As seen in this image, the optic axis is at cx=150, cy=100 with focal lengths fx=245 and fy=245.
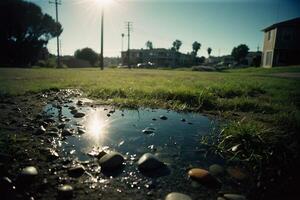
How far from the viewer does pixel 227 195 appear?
8.75ft

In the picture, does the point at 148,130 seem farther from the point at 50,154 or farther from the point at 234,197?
the point at 234,197

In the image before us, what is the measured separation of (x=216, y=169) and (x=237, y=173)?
267 millimetres

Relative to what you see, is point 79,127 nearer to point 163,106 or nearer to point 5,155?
point 5,155

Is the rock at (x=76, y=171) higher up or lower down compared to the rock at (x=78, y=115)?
lower down

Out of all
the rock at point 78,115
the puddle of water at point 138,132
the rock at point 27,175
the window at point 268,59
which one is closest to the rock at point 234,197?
the puddle of water at point 138,132

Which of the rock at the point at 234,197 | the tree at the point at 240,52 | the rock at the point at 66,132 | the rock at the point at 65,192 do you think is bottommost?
the rock at the point at 234,197

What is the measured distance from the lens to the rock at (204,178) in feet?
9.60

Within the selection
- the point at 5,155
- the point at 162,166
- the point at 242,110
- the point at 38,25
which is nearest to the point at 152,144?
the point at 162,166

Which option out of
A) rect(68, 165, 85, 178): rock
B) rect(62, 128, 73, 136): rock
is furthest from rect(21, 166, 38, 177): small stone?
rect(62, 128, 73, 136): rock

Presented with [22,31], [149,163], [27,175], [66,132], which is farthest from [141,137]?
[22,31]

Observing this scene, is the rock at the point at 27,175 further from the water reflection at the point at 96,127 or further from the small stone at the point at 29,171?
the water reflection at the point at 96,127

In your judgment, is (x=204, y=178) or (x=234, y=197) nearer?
(x=234, y=197)

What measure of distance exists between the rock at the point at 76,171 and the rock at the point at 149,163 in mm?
740

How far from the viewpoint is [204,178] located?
2980mm
